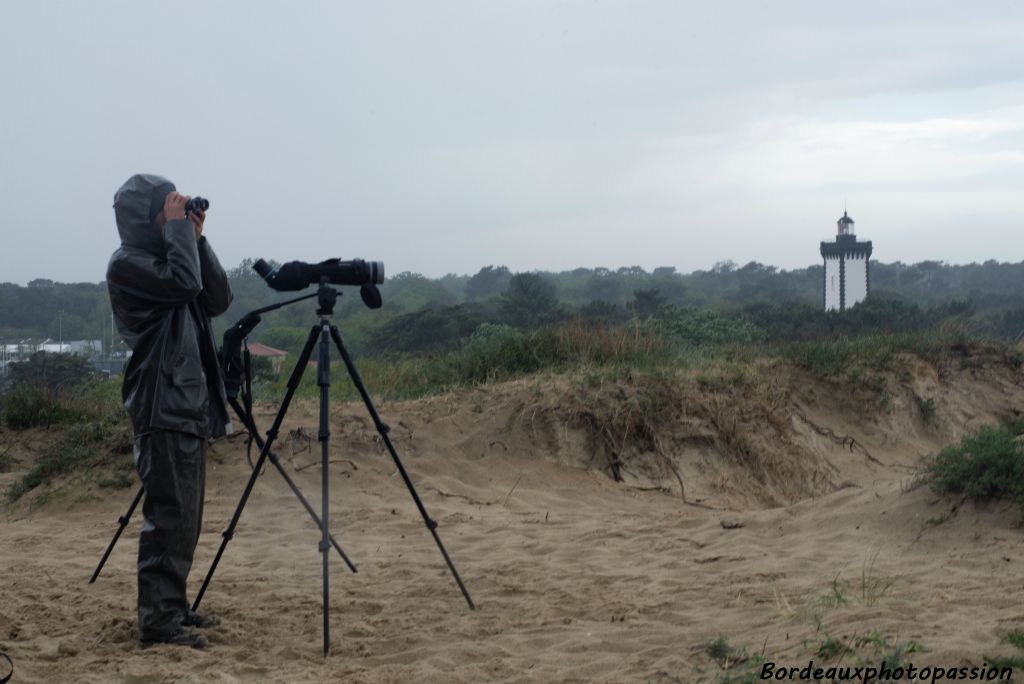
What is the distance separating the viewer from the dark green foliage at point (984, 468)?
5773 mm

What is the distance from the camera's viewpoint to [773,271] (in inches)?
2852

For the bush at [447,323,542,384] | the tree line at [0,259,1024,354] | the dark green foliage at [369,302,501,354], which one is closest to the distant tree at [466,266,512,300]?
the tree line at [0,259,1024,354]

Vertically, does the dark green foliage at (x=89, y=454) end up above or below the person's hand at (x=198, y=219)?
below

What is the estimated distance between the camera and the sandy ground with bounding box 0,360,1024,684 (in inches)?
169

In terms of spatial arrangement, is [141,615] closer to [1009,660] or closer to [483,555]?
[483,555]

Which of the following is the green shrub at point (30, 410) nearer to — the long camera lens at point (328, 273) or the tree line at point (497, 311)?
the tree line at point (497, 311)

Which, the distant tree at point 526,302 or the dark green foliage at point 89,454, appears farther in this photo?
the distant tree at point 526,302

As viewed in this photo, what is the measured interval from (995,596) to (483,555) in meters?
2.92

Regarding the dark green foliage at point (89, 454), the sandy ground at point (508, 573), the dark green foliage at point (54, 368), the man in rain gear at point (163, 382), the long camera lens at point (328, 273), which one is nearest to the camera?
the sandy ground at point (508, 573)

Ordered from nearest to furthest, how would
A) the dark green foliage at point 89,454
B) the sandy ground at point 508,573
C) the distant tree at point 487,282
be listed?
the sandy ground at point 508,573
the dark green foliage at point 89,454
the distant tree at point 487,282

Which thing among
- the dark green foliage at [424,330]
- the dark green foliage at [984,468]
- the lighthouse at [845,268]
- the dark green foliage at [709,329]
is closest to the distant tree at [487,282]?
the lighthouse at [845,268]

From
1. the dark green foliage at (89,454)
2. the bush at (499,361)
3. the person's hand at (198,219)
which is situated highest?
the person's hand at (198,219)

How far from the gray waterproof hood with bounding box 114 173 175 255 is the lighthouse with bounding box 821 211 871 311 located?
35080 millimetres

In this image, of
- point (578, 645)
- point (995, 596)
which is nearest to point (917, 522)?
point (995, 596)
